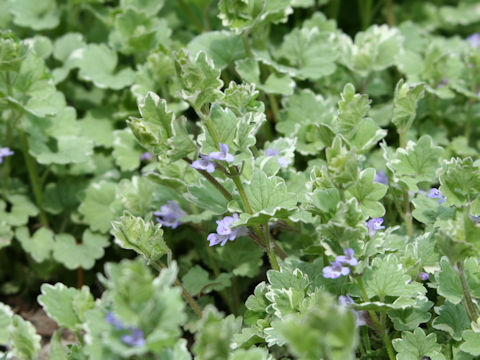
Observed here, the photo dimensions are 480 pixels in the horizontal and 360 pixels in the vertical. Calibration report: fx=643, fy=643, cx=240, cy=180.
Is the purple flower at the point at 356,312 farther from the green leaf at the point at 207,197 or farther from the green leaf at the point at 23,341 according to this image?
the green leaf at the point at 23,341

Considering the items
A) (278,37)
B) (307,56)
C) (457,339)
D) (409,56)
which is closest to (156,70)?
A: (307,56)

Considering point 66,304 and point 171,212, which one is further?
point 171,212

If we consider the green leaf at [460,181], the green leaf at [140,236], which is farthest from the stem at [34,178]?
the green leaf at [460,181]

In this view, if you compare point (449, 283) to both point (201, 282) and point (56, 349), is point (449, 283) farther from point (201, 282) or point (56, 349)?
point (56, 349)

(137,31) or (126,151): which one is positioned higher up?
(137,31)

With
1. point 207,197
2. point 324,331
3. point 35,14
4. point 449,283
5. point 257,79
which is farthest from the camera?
point 35,14

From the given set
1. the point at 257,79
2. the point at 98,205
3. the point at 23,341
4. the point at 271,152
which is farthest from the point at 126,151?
the point at 23,341

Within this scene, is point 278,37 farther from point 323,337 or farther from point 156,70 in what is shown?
point 323,337
